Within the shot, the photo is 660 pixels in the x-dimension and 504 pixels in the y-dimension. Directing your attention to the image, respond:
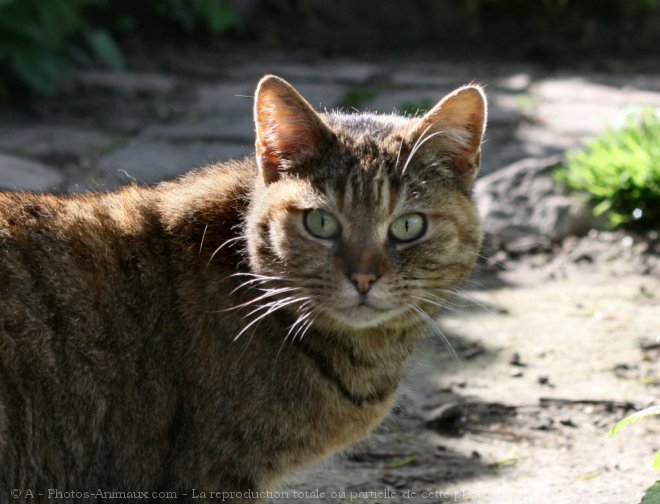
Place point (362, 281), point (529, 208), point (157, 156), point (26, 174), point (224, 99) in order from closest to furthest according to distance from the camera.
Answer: point (362, 281), point (26, 174), point (529, 208), point (157, 156), point (224, 99)

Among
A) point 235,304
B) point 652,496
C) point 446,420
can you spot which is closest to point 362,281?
point 235,304

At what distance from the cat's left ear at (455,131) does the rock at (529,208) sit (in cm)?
229

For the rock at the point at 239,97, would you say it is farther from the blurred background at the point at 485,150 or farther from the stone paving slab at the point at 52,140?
the stone paving slab at the point at 52,140

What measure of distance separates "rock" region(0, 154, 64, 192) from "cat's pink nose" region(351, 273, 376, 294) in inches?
107

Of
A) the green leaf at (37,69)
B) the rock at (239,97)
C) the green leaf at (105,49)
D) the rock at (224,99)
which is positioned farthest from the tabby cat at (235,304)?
the green leaf at (105,49)

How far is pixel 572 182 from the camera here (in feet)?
18.5

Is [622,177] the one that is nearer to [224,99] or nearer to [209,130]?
[209,130]

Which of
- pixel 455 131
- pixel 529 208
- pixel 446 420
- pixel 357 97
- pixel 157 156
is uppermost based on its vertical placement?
pixel 455 131

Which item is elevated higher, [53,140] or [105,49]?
[105,49]

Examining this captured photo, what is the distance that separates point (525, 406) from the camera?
3.88 metres

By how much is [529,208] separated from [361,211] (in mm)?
2876

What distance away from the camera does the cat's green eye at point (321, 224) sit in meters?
2.98

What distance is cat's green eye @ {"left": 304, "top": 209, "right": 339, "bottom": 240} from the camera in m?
2.98

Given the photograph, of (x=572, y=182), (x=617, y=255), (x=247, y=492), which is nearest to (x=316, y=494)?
(x=247, y=492)
